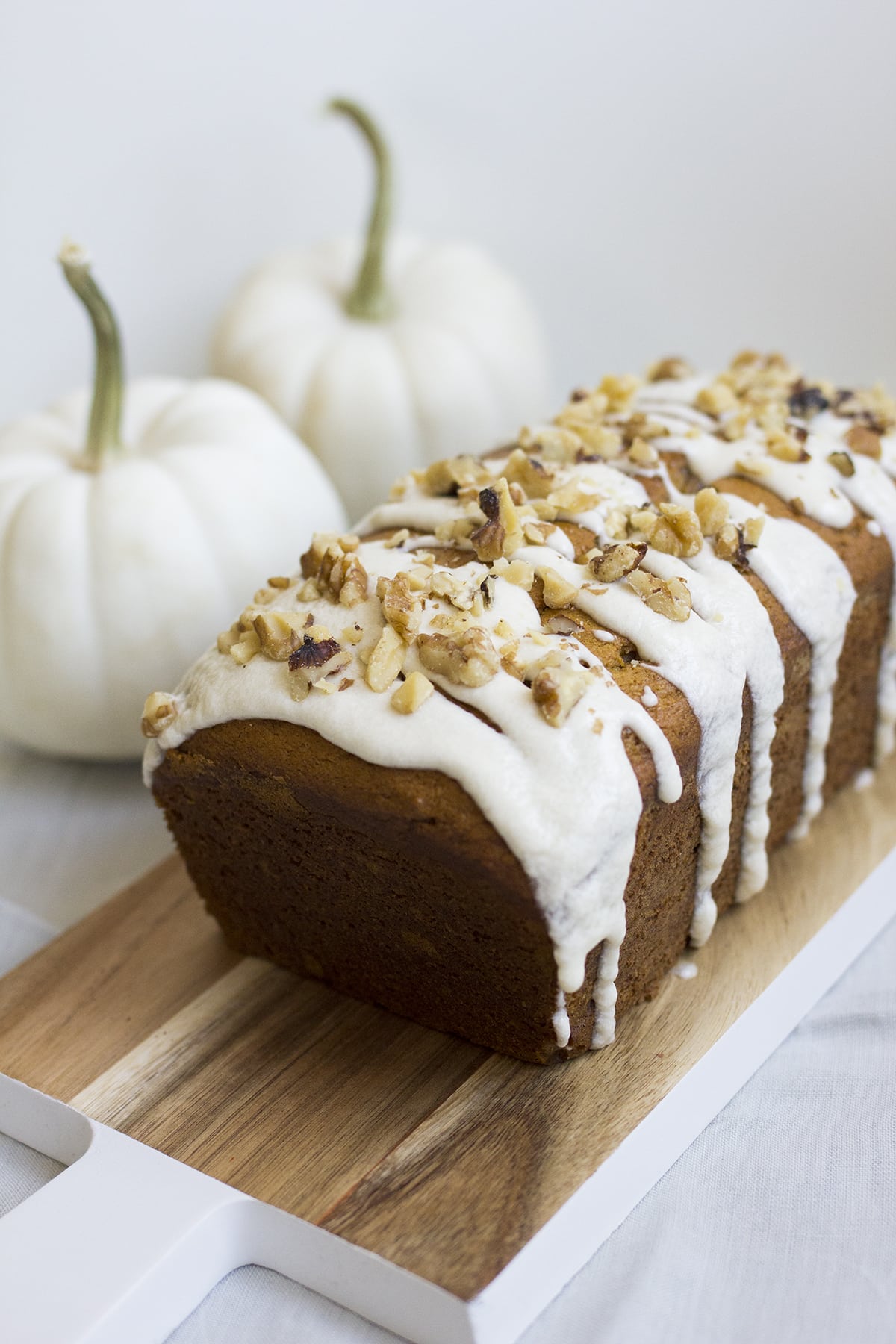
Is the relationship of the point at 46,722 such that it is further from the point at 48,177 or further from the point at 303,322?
the point at 48,177

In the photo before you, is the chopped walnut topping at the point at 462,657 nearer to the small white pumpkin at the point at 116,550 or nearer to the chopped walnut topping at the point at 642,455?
the chopped walnut topping at the point at 642,455

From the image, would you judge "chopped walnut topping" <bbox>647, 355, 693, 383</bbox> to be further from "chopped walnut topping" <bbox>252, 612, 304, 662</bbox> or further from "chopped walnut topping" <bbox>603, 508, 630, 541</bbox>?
"chopped walnut topping" <bbox>252, 612, 304, 662</bbox>

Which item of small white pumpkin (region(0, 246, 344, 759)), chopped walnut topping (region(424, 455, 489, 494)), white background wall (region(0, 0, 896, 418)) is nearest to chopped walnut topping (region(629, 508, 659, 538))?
chopped walnut topping (region(424, 455, 489, 494))

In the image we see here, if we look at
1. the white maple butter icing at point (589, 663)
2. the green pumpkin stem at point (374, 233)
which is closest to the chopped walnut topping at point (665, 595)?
the white maple butter icing at point (589, 663)

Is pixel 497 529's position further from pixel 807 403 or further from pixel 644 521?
pixel 807 403

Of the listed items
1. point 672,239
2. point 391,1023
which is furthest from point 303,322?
point 391,1023

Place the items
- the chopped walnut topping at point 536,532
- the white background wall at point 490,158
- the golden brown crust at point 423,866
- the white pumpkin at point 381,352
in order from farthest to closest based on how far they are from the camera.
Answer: the white background wall at point 490,158
the white pumpkin at point 381,352
the chopped walnut topping at point 536,532
the golden brown crust at point 423,866

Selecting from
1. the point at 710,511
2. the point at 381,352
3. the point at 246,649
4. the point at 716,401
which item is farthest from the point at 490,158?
the point at 246,649
